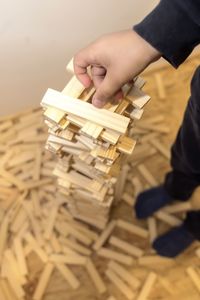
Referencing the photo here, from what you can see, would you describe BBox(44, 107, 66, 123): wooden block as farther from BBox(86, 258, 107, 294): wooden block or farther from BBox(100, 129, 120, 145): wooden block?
BBox(86, 258, 107, 294): wooden block

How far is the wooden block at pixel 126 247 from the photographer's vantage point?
1.25 m

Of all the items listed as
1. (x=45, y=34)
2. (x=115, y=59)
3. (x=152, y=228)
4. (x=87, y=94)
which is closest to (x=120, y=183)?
(x=152, y=228)

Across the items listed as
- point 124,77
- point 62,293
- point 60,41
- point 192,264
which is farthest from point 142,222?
point 124,77

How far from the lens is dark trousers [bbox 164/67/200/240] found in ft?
2.76

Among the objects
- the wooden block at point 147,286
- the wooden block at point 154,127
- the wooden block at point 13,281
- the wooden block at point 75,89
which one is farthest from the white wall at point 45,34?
the wooden block at point 147,286

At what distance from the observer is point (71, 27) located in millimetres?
1205

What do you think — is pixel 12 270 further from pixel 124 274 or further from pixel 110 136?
pixel 110 136

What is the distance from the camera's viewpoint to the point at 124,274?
1.22 metres

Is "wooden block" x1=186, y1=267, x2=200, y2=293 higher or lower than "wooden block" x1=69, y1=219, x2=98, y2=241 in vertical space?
lower

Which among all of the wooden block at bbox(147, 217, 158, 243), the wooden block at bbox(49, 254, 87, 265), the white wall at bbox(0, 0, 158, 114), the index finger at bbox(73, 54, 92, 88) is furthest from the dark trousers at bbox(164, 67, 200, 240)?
the white wall at bbox(0, 0, 158, 114)

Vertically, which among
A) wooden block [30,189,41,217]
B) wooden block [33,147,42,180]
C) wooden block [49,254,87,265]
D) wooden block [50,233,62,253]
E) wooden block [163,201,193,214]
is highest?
wooden block [33,147,42,180]

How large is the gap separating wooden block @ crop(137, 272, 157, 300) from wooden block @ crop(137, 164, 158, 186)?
0.28 meters

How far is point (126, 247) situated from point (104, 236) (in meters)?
0.07

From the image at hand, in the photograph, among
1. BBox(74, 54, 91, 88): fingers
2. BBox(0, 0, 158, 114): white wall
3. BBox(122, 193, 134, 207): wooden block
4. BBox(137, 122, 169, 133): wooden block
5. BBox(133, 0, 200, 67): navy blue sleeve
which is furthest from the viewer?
BBox(137, 122, 169, 133): wooden block
